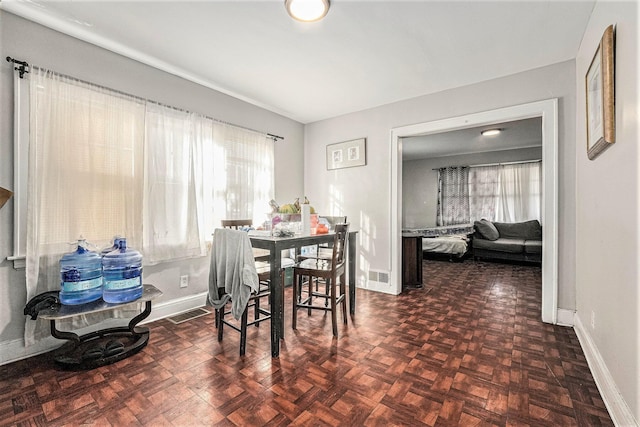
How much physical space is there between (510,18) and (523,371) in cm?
247

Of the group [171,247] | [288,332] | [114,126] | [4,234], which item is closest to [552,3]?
[288,332]

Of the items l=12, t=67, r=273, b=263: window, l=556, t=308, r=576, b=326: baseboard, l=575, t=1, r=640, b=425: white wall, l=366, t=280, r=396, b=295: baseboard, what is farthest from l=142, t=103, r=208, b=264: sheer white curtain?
l=556, t=308, r=576, b=326: baseboard

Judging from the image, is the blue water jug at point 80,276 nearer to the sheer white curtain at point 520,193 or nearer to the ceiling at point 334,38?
the ceiling at point 334,38

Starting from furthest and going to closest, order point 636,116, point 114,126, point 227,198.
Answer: point 227,198 < point 114,126 < point 636,116

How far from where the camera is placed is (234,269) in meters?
2.10

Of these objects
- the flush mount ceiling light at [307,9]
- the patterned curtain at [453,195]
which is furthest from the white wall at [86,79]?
the patterned curtain at [453,195]

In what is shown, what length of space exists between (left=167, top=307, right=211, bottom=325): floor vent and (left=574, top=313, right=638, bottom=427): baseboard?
3.03 m

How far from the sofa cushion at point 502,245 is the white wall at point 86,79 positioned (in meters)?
4.50

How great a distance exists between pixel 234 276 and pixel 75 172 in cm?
147

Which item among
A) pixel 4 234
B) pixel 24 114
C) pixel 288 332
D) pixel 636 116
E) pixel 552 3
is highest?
pixel 552 3

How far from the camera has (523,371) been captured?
1.86 metres

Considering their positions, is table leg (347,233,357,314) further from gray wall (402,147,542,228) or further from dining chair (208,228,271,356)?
gray wall (402,147,542,228)

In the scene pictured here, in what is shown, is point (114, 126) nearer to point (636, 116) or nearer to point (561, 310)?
point (636, 116)

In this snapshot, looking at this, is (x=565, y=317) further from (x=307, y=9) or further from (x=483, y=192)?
(x=483, y=192)
